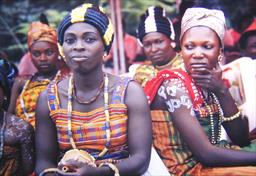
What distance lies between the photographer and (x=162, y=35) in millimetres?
5043

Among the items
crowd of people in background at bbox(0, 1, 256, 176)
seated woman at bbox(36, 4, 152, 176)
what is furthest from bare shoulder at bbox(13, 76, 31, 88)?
seated woman at bbox(36, 4, 152, 176)

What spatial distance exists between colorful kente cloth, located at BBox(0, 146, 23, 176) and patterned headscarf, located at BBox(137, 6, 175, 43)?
223 centimetres

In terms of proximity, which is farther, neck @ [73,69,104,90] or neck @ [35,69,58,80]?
neck @ [35,69,58,80]

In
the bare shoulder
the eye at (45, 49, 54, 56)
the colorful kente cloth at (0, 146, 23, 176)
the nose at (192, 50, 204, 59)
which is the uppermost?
the eye at (45, 49, 54, 56)

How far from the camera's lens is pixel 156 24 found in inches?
199

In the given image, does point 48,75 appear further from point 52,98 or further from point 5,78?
point 52,98

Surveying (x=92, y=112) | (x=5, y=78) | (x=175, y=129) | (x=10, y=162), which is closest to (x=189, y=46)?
(x=175, y=129)

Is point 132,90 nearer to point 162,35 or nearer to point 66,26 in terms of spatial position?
point 66,26

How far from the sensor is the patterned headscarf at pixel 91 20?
3.13m

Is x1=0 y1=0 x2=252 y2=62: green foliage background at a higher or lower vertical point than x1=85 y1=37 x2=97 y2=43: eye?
higher

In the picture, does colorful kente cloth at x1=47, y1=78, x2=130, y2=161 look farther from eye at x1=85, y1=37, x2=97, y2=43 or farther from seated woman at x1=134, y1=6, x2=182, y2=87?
seated woman at x1=134, y1=6, x2=182, y2=87

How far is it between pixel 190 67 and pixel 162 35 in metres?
1.65

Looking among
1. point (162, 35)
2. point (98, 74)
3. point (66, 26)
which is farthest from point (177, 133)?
point (162, 35)

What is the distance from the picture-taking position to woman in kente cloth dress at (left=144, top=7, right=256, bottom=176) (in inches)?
128
